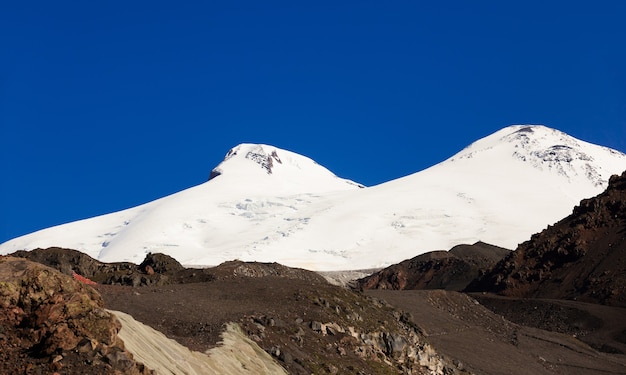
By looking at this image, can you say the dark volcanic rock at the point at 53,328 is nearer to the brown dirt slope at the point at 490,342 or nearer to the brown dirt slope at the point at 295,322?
the brown dirt slope at the point at 295,322

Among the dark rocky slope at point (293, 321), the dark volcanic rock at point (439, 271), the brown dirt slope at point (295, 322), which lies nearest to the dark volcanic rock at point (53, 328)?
the dark rocky slope at point (293, 321)

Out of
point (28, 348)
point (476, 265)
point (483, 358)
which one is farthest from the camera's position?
point (476, 265)

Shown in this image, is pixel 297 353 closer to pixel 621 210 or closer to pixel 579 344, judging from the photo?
pixel 579 344

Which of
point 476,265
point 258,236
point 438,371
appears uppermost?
point 258,236

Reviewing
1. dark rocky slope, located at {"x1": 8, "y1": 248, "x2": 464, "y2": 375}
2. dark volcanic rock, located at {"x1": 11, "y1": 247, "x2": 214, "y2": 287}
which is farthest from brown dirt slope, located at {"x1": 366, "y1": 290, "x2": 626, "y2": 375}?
dark volcanic rock, located at {"x1": 11, "y1": 247, "x2": 214, "y2": 287}

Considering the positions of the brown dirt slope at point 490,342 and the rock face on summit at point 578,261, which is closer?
the brown dirt slope at point 490,342

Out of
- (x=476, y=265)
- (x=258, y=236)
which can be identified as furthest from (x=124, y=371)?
(x=258, y=236)

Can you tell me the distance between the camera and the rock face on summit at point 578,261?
74000 millimetres

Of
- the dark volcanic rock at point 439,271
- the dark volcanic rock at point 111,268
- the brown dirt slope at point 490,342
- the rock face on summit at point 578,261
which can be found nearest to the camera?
the brown dirt slope at point 490,342

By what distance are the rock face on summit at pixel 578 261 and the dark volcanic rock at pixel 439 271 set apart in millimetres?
7629

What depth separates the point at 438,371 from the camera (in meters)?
35.6

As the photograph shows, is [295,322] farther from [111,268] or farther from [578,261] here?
[578,261]

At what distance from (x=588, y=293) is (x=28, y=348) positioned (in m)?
64.0

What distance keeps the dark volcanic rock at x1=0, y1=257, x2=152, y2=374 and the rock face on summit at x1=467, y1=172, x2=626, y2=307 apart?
59.5 meters
